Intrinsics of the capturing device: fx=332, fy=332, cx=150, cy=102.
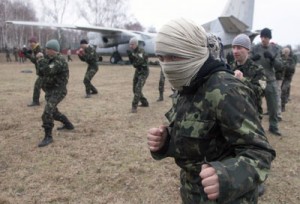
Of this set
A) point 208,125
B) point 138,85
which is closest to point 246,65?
point 208,125

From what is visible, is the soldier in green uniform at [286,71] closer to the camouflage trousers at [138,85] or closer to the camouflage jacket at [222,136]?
the camouflage trousers at [138,85]

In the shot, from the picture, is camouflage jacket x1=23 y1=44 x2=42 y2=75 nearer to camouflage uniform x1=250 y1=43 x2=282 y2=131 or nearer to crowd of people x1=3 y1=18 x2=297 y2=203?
camouflage uniform x1=250 y1=43 x2=282 y2=131

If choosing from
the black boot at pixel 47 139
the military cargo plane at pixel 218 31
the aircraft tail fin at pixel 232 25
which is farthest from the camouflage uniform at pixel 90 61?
the aircraft tail fin at pixel 232 25

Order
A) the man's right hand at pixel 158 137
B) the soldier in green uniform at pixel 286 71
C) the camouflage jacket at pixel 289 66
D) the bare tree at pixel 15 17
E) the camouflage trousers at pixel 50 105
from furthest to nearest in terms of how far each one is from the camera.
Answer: the bare tree at pixel 15 17
the camouflage jacket at pixel 289 66
the soldier in green uniform at pixel 286 71
the camouflage trousers at pixel 50 105
the man's right hand at pixel 158 137

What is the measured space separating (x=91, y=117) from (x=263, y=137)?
6839mm

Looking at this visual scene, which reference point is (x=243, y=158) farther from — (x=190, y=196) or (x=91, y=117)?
(x=91, y=117)

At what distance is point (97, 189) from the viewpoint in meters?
4.11

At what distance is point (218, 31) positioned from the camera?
2200 cm

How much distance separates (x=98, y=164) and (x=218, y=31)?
18.7m

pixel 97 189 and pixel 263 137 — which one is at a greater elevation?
pixel 263 137

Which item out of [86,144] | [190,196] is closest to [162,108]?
[86,144]

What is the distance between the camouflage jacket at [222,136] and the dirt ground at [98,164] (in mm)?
2394

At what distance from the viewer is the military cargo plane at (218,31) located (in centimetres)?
2028

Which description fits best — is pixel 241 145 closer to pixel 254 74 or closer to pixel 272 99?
pixel 254 74
